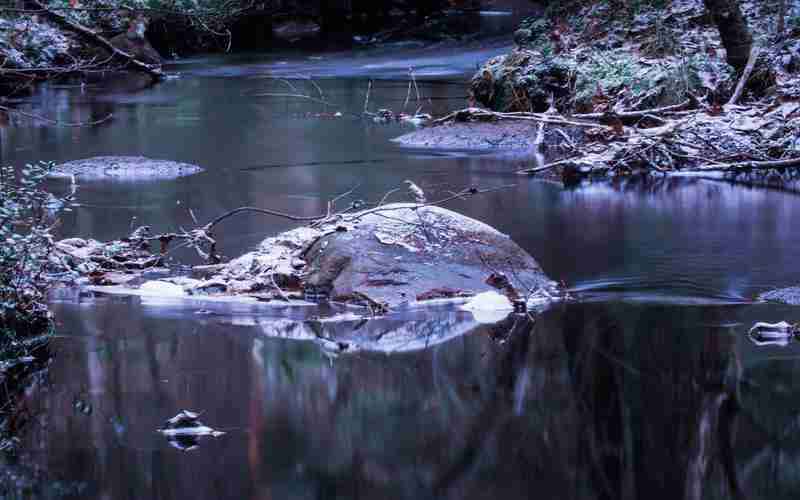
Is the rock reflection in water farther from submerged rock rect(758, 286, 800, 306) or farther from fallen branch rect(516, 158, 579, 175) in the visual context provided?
fallen branch rect(516, 158, 579, 175)

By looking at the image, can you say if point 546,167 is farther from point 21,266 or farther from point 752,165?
point 21,266

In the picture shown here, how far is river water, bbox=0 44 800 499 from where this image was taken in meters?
4.53

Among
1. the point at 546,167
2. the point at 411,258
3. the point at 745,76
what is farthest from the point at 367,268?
the point at 745,76

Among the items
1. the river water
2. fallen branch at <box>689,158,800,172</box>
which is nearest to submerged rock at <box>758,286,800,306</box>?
the river water

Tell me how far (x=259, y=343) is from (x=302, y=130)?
35.6 ft

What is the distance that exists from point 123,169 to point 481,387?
8637 mm

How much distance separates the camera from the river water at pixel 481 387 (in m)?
4.53

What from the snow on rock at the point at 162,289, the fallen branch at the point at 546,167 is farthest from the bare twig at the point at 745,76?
the snow on rock at the point at 162,289

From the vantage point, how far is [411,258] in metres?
7.33

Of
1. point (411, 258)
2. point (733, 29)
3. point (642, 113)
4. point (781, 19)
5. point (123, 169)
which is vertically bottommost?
point (123, 169)

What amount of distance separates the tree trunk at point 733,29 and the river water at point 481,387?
4788 millimetres

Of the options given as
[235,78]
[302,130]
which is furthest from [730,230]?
[235,78]

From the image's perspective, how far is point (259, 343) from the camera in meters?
6.25

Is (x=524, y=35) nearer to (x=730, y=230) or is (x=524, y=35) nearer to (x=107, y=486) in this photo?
(x=730, y=230)
